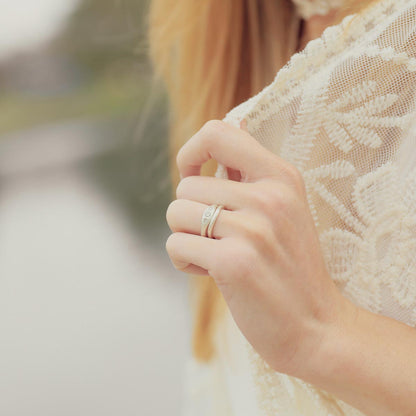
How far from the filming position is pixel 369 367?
1.39ft

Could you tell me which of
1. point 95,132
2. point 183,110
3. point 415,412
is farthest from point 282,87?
point 95,132

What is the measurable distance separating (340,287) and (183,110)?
527 mm

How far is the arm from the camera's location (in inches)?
16.6

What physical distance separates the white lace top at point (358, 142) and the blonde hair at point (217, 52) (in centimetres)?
33

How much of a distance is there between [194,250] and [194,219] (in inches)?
1.1

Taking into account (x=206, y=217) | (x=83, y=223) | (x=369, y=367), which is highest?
(x=206, y=217)

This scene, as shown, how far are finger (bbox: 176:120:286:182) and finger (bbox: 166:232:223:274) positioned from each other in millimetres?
71

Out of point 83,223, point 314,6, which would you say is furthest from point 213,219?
point 83,223

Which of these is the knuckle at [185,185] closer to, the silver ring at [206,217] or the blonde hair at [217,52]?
the silver ring at [206,217]

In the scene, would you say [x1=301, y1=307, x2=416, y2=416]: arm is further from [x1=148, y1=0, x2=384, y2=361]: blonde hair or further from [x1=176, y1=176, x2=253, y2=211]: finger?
[x1=148, y1=0, x2=384, y2=361]: blonde hair

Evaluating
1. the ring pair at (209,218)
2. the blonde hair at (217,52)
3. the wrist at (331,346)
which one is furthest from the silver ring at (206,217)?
the blonde hair at (217,52)

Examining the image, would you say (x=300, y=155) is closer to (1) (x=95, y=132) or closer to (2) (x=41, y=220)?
(2) (x=41, y=220)

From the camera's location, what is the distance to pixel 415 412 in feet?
1.38

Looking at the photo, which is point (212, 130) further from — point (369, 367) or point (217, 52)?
point (217, 52)
